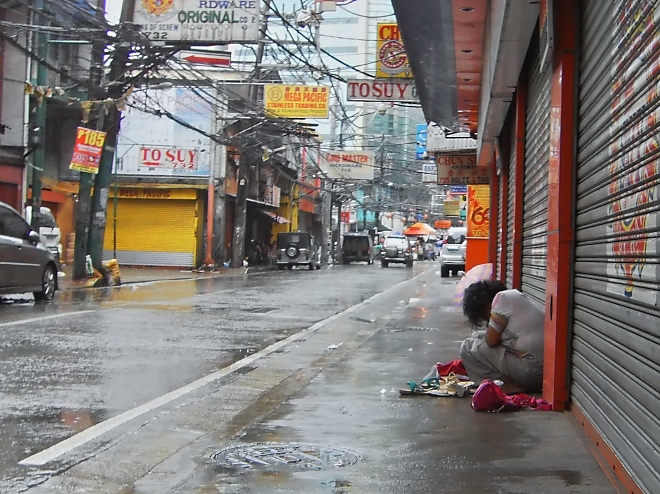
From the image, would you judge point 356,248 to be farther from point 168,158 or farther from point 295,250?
point 168,158

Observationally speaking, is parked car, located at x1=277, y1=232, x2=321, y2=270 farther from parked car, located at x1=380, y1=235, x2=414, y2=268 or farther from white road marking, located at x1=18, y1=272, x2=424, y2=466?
white road marking, located at x1=18, y1=272, x2=424, y2=466

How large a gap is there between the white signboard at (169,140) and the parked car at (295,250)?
8.33 metres

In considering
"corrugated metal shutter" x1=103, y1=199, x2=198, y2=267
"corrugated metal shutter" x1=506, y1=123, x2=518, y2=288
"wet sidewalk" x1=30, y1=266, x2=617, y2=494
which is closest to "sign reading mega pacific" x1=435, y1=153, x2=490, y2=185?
"corrugated metal shutter" x1=506, y1=123, x2=518, y2=288

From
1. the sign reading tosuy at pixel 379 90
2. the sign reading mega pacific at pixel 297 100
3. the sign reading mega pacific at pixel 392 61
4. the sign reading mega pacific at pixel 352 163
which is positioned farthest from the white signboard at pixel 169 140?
the sign reading tosuy at pixel 379 90

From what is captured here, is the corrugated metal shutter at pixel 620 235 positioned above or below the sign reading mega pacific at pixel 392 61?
below

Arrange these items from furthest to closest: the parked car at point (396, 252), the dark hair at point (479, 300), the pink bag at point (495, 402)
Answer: the parked car at point (396, 252), the dark hair at point (479, 300), the pink bag at point (495, 402)

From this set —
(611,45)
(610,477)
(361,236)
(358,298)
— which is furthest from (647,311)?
(361,236)

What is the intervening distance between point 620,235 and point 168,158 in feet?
125

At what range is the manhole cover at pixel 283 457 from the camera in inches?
215

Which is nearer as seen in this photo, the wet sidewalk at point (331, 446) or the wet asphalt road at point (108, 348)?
the wet sidewalk at point (331, 446)

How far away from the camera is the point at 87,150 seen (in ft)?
81.4

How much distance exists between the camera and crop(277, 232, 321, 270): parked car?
160 ft

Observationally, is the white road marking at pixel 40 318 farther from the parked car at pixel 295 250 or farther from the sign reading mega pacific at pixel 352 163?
the sign reading mega pacific at pixel 352 163

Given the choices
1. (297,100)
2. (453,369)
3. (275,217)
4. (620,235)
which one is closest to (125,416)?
(453,369)
